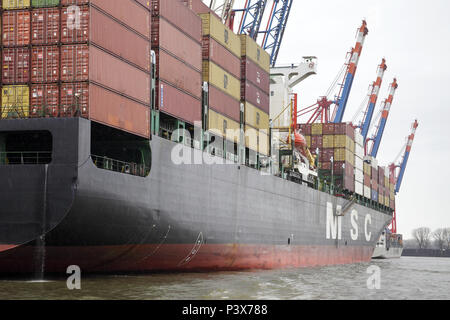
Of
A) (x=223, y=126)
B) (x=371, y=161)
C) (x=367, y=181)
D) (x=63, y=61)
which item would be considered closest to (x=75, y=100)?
(x=63, y=61)

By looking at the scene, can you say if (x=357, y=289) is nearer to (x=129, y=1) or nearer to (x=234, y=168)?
(x=234, y=168)

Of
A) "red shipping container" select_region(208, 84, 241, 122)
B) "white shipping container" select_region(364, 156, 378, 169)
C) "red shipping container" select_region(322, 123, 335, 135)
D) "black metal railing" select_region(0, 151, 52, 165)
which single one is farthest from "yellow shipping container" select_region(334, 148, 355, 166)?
"black metal railing" select_region(0, 151, 52, 165)

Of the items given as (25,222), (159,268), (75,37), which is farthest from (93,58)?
(159,268)

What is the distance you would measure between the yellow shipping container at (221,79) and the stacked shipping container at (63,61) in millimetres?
8079

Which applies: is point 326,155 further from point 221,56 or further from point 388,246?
point 388,246

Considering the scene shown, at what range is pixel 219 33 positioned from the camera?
32.6 m

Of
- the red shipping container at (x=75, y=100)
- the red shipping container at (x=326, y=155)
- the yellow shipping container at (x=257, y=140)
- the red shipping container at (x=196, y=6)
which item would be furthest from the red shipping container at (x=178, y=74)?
the red shipping container at (x=326, y=155)

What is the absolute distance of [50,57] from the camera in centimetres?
2212

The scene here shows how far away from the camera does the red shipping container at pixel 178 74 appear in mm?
26372

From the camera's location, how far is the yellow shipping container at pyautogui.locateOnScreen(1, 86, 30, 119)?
22172 millimetres

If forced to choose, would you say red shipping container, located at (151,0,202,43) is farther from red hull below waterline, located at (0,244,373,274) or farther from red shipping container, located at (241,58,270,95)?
red hull below waterline, located at (0,244,373,274)

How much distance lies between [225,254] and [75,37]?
1310 cm

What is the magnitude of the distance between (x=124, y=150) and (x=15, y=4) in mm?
6636

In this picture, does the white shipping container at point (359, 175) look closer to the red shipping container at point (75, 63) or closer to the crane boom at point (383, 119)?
the crane boom at point (383, 119)
